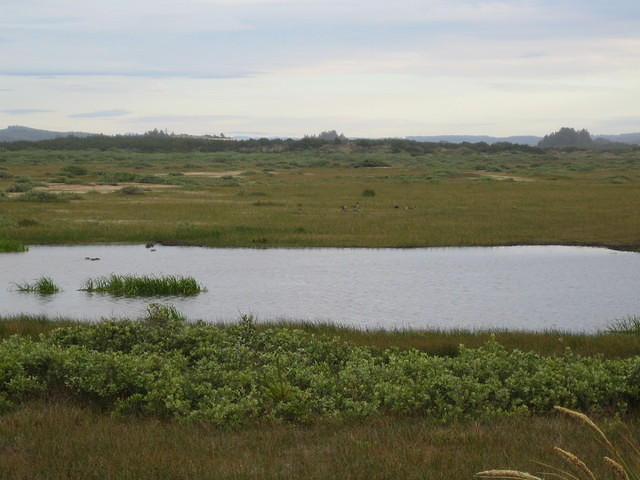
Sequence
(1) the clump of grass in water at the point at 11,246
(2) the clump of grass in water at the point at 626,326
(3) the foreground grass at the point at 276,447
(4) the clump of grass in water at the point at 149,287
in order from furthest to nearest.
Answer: (1) the clump of grass in water at the point at 11,246
(4) the clump of grass in water at the point at 149,287
(2) the clump of grass in water at the point at 626,326
(3) the foreground grass at the point at 276,447

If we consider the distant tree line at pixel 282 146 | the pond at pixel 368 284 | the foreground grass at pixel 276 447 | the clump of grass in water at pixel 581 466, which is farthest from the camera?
the distant tree line at pixel 282 146

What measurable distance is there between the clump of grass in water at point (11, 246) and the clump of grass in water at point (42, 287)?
26.2ft

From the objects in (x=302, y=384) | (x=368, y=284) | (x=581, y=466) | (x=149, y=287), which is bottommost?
(x=368, y=284)

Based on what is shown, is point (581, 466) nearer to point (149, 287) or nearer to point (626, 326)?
point (626, 326)

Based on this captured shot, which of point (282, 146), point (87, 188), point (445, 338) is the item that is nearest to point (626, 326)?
point (445, 338)

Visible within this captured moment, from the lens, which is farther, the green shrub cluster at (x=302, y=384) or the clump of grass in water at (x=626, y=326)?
the clump of grass in water at (x=626, y=326)

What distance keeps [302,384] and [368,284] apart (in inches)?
525

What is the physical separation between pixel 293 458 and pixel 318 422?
55.9 inches

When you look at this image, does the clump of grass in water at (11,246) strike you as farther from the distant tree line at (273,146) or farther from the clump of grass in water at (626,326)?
the distant tree line at (273,146)

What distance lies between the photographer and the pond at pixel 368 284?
A: 19438 mm

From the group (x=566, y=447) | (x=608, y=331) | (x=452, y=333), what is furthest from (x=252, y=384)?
(x=608, y=331)

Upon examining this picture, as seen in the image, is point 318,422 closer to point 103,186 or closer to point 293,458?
point 293,458

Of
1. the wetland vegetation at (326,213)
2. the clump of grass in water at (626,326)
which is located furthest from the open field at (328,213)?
the clump of grass in water at (626,326)

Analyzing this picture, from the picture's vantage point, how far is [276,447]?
8.09 meters
